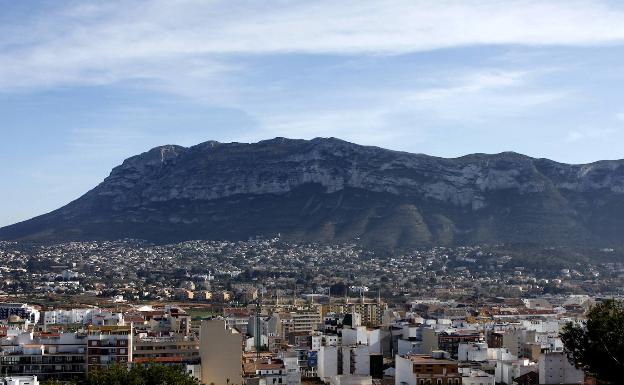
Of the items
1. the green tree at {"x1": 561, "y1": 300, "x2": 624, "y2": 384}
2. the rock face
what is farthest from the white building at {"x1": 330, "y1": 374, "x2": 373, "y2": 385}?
the rock face

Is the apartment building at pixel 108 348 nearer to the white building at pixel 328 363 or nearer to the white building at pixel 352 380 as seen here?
the white building at pixel 352 380

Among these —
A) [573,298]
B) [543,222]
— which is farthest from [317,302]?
[543,222]

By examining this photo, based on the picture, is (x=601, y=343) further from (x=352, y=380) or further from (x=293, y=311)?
(x=293, y=311)

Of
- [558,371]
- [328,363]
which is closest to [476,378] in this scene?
[558,371]

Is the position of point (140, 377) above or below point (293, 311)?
below

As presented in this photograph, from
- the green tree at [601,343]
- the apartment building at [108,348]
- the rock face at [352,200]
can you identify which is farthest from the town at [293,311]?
Result: the rock face at [352,200]

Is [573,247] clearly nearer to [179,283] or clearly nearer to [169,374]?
[179,283]

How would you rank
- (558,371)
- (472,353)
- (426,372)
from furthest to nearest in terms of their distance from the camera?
(472,353) → (558,371) → (426,372)
